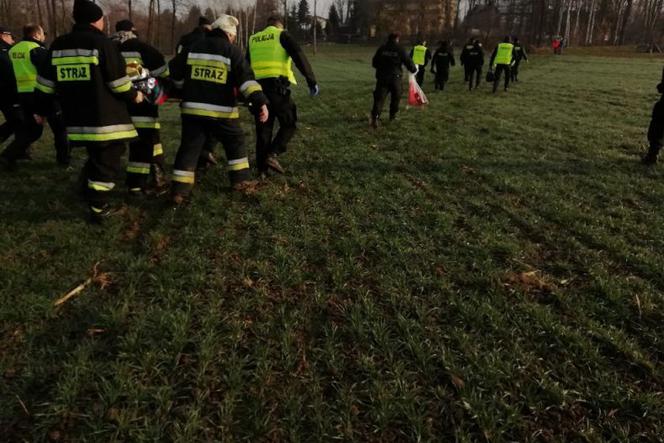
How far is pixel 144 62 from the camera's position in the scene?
17.1 ft

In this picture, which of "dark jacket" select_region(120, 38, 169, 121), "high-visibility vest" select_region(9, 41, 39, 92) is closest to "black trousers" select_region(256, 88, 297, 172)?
"dark jacket" select_region(120, 38, 169, 121)

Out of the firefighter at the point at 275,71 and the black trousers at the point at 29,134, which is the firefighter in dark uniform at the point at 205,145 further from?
the black trousers at the point at 29,134

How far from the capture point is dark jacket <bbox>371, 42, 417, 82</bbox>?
9.57 metres

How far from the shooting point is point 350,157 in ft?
24.1

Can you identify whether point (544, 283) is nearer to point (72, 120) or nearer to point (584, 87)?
point (72, 120)

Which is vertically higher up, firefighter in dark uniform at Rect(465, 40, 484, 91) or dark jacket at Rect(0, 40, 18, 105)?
firefighter in dark uniform at Rect(465, 40, 484, 91)

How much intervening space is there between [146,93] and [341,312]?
3.50m

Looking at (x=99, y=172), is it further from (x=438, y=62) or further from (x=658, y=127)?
(x=438, y=62)

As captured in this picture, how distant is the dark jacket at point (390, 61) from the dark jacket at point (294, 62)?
429cm

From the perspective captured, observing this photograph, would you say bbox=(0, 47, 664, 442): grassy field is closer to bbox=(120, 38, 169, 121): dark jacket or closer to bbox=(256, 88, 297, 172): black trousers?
bbox=(256, 88, 297, 172): black trousers

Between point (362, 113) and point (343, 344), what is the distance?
9710mm

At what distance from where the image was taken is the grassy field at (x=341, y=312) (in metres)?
2.30

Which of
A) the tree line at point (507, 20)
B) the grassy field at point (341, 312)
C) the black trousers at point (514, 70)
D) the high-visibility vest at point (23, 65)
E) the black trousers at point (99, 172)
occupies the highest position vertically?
the tree line at point (507, 20)

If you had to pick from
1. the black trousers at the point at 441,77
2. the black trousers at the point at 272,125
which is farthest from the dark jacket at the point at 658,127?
the black trousers at the point at 441,77
